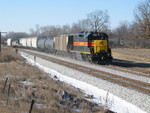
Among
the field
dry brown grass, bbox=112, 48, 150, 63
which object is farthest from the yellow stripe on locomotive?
dry brown grass, bbox=112, 48, 150, 63

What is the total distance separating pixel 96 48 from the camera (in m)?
25.5

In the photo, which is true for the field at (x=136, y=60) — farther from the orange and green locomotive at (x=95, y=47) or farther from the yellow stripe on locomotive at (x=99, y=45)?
the yellow stripe on locomotive at (x=99, y=45)

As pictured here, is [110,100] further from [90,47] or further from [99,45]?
[90,47]

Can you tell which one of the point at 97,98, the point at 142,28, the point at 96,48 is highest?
the point at 142,28

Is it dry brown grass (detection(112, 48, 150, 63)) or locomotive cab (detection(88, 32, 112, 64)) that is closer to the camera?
locomotive cab (detection(88, 32, 112, 64))

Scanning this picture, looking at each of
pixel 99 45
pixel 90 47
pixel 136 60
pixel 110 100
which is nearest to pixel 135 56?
pixel 136 60

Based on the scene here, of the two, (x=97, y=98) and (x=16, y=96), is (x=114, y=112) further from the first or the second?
(x=16, y=96)

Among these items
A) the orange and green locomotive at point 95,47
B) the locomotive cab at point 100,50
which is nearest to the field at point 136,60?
the locomotive cab at point 100,50

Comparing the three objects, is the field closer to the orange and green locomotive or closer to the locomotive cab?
the locomotive cab

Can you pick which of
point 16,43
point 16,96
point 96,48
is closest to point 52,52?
point 96,48

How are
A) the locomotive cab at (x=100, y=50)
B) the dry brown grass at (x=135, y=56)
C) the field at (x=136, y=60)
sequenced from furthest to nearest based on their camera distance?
the dry brown grass at (x=135, y=56), the locomotive cab at (x=100, y=50), the field at (x=136, y=60)

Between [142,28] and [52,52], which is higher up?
[142,28]

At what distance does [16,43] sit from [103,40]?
2554 inches

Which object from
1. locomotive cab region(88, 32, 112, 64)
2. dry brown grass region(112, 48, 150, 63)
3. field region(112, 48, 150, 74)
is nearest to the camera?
field region(112, 48, 150, 74)
